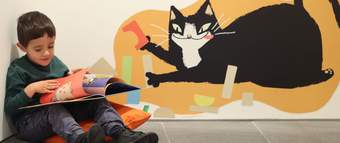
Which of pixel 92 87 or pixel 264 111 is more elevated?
pixel 92 87

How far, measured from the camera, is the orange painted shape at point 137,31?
1.94 m

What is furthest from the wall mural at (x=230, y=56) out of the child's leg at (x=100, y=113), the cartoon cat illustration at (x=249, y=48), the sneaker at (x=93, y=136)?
the sneaker at (x=93, y=136)

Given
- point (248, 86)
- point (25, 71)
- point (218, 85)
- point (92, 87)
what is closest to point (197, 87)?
point (218, 85)

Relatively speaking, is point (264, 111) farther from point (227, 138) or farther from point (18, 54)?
point (18, 54)

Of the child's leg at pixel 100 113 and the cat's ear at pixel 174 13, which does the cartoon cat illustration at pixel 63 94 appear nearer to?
the child's leg at pixel 100 113

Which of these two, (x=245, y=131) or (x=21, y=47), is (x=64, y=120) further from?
(x=245, y=131)

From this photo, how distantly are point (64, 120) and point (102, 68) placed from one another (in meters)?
0.49

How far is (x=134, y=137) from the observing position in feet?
4.81

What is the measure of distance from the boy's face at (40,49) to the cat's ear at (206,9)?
0.65 m

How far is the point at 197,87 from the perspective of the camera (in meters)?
2.01

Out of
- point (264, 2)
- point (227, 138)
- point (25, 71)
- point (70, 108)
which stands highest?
point (264, 2)

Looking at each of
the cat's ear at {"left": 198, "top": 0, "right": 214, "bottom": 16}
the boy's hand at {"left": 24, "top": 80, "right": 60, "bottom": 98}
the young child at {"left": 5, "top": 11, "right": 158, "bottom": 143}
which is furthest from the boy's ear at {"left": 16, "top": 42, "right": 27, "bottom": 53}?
the cat's ear at {"left": 198, "top": 0, "right": 214, "bottom": 16}

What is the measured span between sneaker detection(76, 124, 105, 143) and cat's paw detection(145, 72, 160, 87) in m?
0.57

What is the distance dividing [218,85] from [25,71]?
2.65 feet
